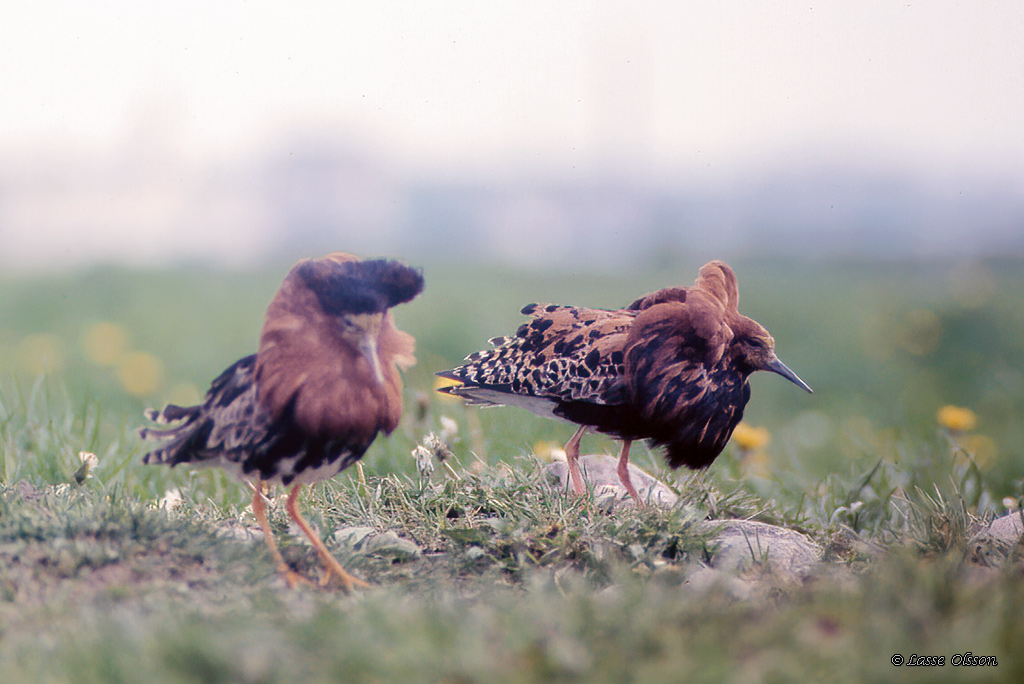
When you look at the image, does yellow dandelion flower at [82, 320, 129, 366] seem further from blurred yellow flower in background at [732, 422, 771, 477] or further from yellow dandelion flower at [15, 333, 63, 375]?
blurred yellow flower in background at [732, 422, 771, 477]

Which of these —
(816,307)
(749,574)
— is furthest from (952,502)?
(816,307)

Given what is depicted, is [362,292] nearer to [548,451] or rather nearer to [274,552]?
[274,552]

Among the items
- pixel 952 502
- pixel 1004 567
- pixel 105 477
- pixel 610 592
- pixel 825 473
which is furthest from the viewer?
pixel 825 473

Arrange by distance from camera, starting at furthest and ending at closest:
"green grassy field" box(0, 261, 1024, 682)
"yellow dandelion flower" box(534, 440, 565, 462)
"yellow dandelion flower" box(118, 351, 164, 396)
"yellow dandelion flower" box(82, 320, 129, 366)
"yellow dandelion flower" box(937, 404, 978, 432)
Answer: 1. "yellow dandelion flower" box(82, 320, 129, 366)
2. "yellow dandelion flower" box(118, 351, 164, 396)
3. "yellow dandelion flower" box(937, 404, 978, 432)
4. "yellow dandelion flower" box(534, 440, 565, 462)
5. "green grassy field" box(0, 261, 1024, 682)

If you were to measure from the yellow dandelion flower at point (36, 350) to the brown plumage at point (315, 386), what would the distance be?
141 inches

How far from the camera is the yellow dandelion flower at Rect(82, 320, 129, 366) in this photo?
242 inches

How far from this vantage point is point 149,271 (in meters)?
8.05

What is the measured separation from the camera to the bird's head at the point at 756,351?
10.9ft

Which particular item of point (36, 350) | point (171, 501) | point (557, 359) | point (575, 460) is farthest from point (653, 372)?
point (36, 350)

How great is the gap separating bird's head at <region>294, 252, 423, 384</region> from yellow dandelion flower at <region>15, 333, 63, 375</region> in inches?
150

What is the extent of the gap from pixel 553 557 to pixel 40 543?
1652 mm

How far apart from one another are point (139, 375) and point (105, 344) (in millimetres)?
993

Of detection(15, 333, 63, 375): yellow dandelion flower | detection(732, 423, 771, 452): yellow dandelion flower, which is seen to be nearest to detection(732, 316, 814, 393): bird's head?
detection(732, 423, 771, 452): yellow dandelion flower

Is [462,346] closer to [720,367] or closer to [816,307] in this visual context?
[720,367]
